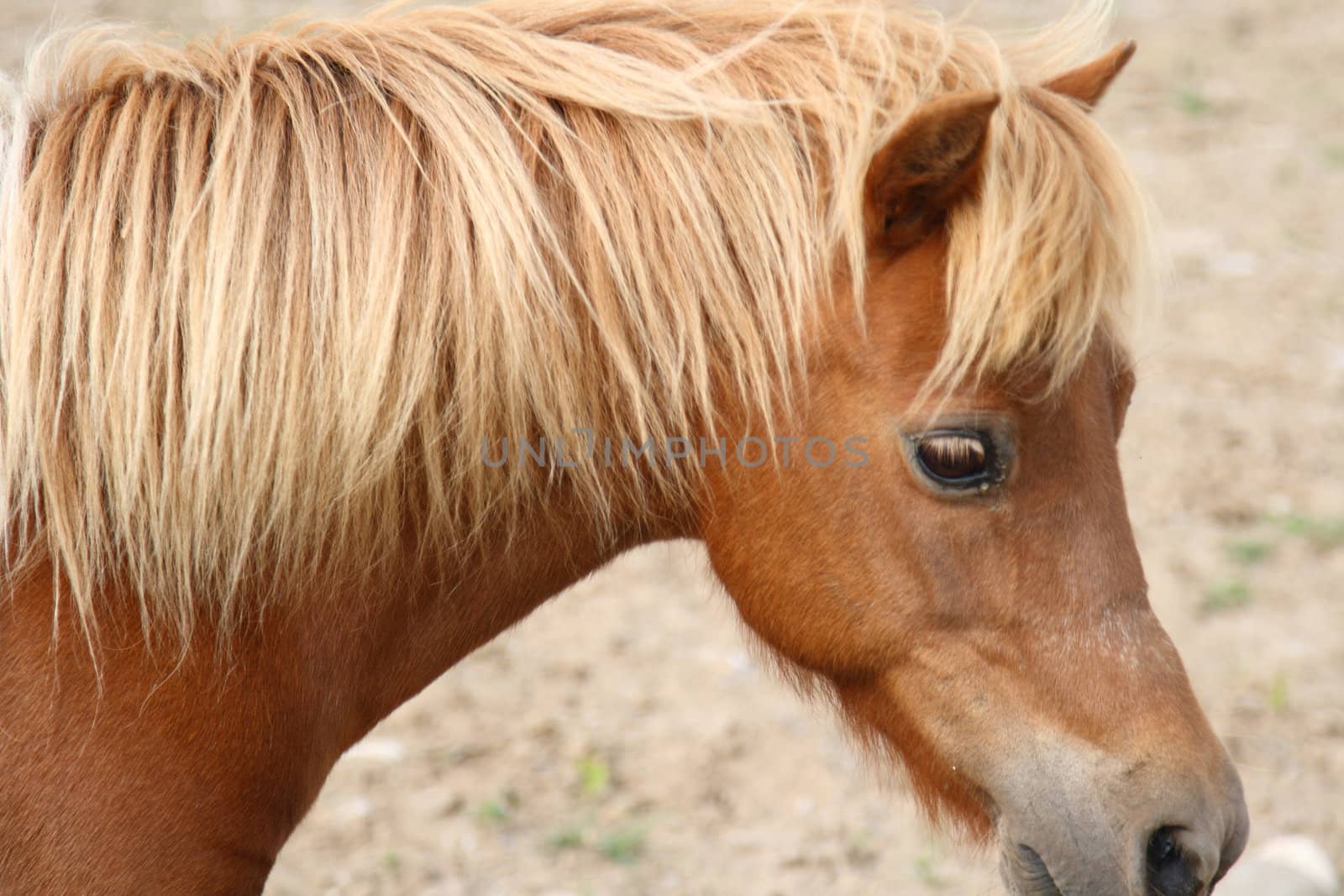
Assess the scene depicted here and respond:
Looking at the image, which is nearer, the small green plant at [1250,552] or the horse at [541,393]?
the horse at [541,393]

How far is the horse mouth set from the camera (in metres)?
1.72

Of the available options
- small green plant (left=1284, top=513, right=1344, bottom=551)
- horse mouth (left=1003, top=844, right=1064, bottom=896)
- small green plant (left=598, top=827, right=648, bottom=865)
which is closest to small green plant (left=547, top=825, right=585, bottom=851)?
small green plant (left=598, top=827, right=648, bottom=865)

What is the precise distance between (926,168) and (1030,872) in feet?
3.10

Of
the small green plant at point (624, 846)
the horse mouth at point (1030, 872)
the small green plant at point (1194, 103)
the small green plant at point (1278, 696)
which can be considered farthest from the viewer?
the small green plant at point (1194, 103)

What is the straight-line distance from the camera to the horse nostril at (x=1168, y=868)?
1.66m

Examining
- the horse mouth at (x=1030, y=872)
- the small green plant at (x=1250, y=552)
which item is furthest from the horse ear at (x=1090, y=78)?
the small green plant at (x=1250, y=552)

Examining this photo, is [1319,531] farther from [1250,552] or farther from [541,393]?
[541,393]

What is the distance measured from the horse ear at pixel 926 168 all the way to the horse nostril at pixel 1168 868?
832 mm

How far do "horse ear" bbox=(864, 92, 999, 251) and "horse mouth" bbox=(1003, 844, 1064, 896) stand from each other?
0.82 metres

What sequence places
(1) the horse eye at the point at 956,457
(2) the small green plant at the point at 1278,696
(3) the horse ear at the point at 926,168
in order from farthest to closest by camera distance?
1. (2) the small green plant at the point at 1278,696
2. (1) the horse eye at the point at 956,457
3. (3) the horse ear at the point at 926,168

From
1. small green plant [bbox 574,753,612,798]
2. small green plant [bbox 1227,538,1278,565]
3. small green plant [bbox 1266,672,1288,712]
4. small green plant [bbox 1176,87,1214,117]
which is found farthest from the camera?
small green plant [bbox 1176,87,1214,117]

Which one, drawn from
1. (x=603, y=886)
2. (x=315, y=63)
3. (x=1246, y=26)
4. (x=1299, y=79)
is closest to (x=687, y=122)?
(x=315, y=63)

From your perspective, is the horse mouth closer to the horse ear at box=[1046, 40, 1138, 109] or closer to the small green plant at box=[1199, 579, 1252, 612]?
the horse ear at box=[1046, 40, 1138, 109]

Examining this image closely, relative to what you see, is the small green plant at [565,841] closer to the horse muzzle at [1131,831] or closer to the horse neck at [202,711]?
the horse neck at [202,711]
